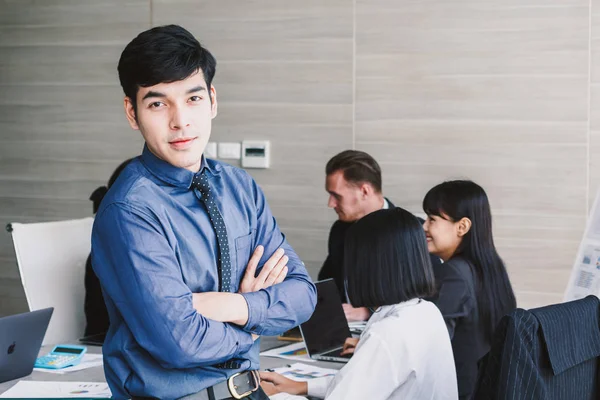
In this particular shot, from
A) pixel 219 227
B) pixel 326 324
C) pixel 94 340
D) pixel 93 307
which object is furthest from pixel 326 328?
pixel 219 227

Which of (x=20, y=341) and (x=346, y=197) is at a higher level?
(x=346, y=197)

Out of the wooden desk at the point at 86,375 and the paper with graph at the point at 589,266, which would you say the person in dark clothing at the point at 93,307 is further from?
the paper with graph at the point at 589,266

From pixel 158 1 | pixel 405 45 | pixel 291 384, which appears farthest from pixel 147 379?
pixel 158 1

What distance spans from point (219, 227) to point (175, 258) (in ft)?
0.42

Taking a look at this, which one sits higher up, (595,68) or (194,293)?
(595,68)

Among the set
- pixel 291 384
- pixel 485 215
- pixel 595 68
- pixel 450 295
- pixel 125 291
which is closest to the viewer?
pixel 125 291

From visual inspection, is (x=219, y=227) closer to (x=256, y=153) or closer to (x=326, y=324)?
(x=326, y=324)

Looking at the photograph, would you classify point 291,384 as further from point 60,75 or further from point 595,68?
point 60,75

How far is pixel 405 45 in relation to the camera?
13.2 feet

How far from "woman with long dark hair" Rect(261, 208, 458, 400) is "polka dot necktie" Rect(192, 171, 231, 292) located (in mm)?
461

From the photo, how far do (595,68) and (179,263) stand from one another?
2.79 metres

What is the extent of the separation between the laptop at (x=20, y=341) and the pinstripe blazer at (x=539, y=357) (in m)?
1.37

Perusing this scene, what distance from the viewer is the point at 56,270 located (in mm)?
3168

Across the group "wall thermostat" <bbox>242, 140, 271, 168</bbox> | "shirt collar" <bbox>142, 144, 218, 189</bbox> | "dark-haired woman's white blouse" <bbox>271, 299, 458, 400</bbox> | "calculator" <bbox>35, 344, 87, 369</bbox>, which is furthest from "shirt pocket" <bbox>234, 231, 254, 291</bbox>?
"wall thermostat" <bbox>242, 140, 271, 168</bbox>
